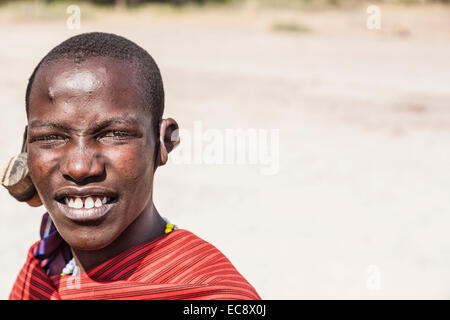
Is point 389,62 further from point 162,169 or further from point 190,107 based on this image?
point 162,169

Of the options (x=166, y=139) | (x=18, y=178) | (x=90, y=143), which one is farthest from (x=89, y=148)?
(x=18, y=178)

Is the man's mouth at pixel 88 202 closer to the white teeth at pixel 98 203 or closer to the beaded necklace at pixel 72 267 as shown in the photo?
the white teeth at pixel 98 203

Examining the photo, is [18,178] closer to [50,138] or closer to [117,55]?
[50,138]

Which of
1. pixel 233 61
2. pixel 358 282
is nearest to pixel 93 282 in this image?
pixel 358 282

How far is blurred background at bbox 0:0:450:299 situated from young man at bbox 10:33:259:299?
121 inches

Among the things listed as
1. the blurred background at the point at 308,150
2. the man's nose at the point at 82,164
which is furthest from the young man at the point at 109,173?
the blurred background at the point at 308,150

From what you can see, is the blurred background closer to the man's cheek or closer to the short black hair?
the short black hair

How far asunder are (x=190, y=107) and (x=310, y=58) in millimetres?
4945

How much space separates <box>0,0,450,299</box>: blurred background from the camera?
5301mm

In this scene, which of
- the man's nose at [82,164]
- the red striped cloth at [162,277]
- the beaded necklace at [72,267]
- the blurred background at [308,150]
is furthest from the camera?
the blurred background at [308,150]

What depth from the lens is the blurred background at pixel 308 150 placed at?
5.30m

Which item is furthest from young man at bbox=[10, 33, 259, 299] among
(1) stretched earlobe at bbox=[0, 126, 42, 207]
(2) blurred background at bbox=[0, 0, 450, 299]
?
(2) blurred background at bbox=[0, 0, 450, 299]

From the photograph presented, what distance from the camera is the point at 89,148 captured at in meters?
1.67

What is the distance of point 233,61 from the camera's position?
1377 cm
